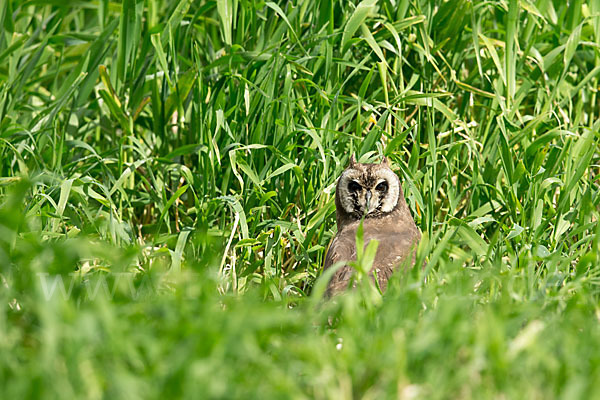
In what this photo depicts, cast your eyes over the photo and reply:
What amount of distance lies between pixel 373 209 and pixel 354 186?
160mm

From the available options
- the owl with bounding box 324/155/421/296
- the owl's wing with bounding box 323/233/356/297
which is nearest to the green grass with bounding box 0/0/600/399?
the owl with bounding box 324/155/421/296

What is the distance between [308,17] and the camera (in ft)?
15.4

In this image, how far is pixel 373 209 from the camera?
393cm

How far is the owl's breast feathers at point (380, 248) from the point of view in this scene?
343cm

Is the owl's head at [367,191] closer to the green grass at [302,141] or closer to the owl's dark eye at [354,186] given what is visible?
the owl's dark eye at [354,186]

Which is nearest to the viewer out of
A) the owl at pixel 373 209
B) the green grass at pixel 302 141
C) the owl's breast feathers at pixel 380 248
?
the green grass at pixel 302 141

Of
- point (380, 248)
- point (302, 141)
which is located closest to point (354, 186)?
point (380, 248)

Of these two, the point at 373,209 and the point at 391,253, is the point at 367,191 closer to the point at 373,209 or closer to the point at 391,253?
the point at 373,209

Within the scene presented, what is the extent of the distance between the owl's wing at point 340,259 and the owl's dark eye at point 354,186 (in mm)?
244

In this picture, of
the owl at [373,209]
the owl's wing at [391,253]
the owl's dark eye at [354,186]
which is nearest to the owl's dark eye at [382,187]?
the owl at [373,209]

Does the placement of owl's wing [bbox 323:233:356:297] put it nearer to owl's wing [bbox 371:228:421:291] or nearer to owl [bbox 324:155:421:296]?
owl [bbox 324:155:421:296]

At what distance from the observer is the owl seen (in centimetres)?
370

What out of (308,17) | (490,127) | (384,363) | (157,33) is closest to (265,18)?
(308,17)

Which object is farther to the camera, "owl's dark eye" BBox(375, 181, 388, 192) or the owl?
"owl's dark eye" BBox(375, 181, 388, 192)
